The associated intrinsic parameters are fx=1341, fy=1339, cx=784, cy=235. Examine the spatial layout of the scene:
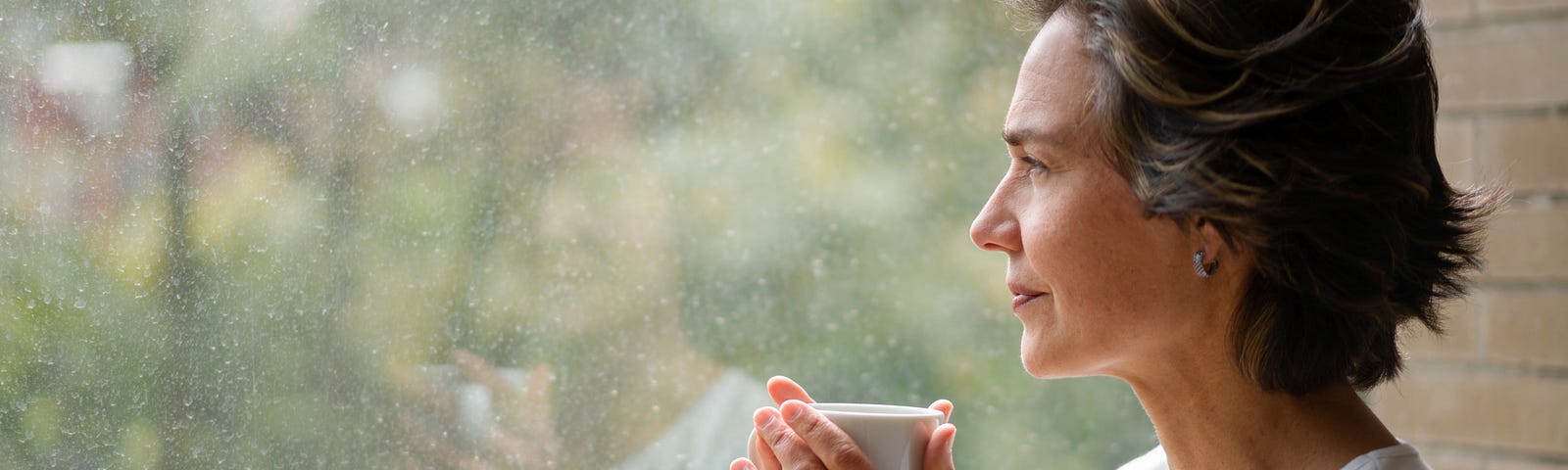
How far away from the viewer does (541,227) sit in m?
1.29

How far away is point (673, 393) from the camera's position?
140cm

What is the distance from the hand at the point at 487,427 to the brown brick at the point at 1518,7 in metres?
1.22

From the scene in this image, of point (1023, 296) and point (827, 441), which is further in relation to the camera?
point (1023, 296)

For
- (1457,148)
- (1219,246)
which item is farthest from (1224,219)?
(1457,148)

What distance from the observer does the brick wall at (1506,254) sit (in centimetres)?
162

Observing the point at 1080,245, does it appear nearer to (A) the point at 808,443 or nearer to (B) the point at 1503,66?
(A) the point at 808,443

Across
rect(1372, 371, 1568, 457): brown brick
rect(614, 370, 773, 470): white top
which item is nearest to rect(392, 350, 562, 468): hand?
rect(614, 370, 773, 470): white top

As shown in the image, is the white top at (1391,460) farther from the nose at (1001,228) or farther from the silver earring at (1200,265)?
the nose at (1001,228)

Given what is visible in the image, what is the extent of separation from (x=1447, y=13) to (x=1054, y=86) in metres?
0.85

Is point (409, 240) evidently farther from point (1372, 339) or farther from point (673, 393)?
point (1372, 339)

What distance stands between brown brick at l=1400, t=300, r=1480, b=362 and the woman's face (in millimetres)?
725

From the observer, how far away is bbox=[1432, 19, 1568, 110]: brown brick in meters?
1.60

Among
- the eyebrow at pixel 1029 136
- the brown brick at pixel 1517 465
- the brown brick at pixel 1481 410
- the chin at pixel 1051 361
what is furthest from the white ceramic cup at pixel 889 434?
the brown brick at pixel 1517 465

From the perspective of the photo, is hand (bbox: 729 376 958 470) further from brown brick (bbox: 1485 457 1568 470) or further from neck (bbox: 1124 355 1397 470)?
brown brick (bbox: 1485 457 1568 470)
